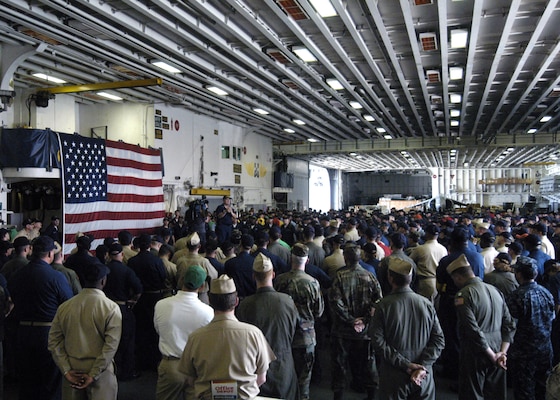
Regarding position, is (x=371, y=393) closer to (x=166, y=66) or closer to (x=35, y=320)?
(x=35, y=320)

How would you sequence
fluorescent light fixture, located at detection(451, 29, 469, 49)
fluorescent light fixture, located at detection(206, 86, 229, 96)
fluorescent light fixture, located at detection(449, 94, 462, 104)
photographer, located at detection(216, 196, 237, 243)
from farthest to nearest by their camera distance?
fluorescent light fixture, located at detection(449, 94, 462, 104)
fluorescent light fixture, located at detection(206, 86, 229, 96)
photographer, located at detection(216, 196, 237, 243)
fluorescent light fixture, located at detection(451, 29, 469, 49)

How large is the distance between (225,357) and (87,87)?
1091cm

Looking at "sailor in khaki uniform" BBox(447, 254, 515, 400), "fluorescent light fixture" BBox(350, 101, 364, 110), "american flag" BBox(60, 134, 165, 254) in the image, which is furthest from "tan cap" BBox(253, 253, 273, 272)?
"fluorescent light fixture" BBox(350, 101, 364, 110)

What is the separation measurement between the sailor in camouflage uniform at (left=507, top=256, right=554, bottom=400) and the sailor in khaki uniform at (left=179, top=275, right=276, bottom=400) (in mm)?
2864

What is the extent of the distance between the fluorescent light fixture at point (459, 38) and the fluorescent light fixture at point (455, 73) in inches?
74.0

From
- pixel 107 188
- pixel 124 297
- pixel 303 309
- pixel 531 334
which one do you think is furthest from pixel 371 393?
pixel 107 188

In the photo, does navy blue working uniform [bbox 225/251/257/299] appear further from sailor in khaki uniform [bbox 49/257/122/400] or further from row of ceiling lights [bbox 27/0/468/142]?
row of ceiling lights [bbox 27/0/468/142]

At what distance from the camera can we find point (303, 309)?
180 inches

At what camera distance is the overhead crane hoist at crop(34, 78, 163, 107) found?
11664 mm

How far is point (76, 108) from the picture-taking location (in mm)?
16125

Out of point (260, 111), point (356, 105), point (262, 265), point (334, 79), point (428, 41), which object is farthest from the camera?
point (260, 111)

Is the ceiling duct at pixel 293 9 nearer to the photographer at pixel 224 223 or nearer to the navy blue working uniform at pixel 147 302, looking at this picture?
the navy blue working uniform at pixel 147 302

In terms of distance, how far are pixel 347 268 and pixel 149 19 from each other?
21.1 ft

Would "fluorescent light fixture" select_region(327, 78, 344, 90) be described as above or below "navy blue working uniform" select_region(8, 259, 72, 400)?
above
